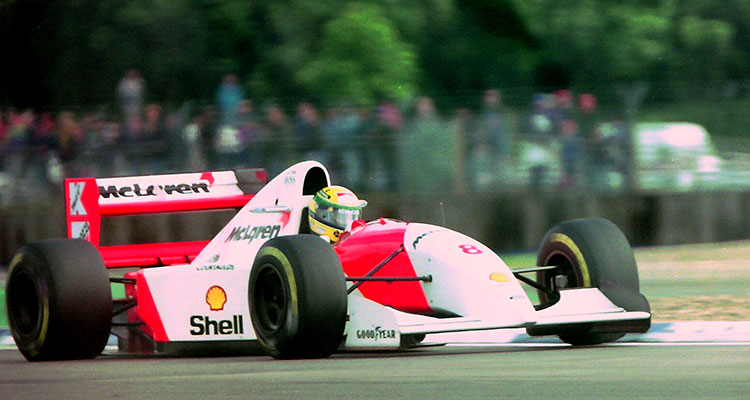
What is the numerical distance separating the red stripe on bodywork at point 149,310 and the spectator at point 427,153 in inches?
330

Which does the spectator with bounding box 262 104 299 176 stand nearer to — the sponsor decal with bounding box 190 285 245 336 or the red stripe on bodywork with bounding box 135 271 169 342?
the red stripe on bodywork with bounding box 135 271 169 342

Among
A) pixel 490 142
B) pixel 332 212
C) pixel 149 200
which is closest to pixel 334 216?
pixel 332 212

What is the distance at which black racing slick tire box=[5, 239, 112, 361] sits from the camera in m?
9.30

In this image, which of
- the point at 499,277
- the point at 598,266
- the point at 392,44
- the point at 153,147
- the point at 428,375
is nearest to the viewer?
the point at 428,375

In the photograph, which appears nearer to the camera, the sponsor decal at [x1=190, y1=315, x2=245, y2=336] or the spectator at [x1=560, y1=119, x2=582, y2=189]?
the sponsor decal at [x1=190, y1=315, x2=245, y2=336]

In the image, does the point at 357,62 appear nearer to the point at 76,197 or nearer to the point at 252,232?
the point at 76,197

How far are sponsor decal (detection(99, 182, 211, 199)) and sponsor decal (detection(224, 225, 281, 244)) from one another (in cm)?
133

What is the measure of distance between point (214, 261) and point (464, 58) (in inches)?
615

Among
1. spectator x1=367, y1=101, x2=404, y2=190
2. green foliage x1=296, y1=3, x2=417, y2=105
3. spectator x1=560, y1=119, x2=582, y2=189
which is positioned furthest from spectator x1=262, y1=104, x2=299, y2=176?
green foliage x1=296, y1=3, x2=417, y2=105

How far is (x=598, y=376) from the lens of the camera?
7035mm

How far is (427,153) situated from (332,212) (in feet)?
29.1

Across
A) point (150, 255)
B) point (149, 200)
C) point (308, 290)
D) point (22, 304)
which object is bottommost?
point (22, 304)

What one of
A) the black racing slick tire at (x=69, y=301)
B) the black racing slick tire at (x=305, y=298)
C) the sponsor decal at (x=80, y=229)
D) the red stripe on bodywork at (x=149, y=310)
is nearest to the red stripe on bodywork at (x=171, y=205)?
the sponsor decal at (x=80, y=229)

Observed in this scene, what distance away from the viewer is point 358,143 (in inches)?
698
